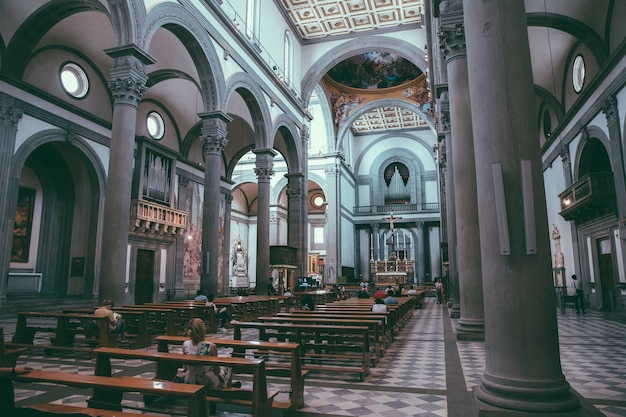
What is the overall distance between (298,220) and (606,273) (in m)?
13.5

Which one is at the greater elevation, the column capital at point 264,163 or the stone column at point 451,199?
the column capital at point 264,163

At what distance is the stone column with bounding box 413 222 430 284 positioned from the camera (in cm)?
3616

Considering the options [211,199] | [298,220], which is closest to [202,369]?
[211,199]

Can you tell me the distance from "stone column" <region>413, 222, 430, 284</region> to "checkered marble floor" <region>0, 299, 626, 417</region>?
27781mm

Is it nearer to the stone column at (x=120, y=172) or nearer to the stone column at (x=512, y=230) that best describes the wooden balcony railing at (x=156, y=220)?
the stone column at (x=120, y=172)

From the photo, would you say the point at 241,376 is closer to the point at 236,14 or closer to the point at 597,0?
the point at 597,0

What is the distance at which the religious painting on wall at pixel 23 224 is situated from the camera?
47.3 feet

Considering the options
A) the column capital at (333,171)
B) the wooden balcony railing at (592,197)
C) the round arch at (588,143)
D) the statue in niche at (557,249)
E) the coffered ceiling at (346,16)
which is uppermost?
the coffered ceiling at (346,16)

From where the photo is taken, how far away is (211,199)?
1455cm

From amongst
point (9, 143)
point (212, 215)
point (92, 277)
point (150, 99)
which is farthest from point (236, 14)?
point (92, 277)

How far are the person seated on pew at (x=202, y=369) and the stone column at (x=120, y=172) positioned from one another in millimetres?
6326

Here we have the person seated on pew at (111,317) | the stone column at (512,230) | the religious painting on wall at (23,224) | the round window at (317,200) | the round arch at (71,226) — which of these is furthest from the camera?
the round window at (317,200)

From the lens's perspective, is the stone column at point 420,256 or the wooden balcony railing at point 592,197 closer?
the wooden balcony railing at point 592,197

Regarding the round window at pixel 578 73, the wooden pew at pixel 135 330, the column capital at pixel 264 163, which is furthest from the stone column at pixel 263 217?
the round window at pixel 578 73
